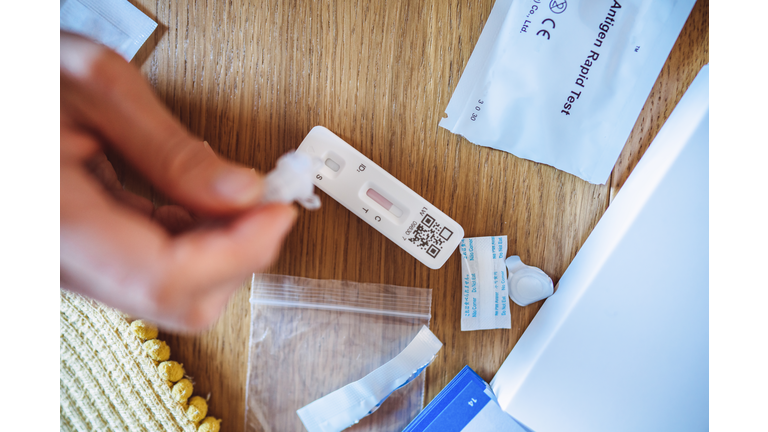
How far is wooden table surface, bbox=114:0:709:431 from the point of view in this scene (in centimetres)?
47

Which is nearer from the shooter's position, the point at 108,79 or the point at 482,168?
the point at 108,79

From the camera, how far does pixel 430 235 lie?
1.50 ft

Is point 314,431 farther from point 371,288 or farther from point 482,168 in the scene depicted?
point 482,168

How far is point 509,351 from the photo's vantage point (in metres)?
0.47

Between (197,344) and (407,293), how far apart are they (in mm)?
260

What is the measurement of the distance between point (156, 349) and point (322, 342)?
187 mm

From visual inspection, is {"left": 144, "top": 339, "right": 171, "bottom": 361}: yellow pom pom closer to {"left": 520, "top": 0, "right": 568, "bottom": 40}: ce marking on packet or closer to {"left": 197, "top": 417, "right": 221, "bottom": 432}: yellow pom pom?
{"left": 197, "top": 417, "right": 221, "bottom": 432}: yellow pom pom

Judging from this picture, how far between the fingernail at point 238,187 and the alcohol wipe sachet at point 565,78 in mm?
236

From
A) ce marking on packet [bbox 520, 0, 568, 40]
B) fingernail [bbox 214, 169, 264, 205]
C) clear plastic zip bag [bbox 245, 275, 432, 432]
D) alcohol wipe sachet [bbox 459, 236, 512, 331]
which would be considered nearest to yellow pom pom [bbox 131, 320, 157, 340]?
clear plastic zip bag [bbox 245, 275, 432, 432]

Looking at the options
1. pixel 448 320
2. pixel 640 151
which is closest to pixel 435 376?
pixel 448 320

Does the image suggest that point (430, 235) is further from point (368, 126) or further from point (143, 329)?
point (143, 329)

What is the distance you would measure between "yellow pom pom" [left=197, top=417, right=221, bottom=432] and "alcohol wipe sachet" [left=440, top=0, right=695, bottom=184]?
44cm

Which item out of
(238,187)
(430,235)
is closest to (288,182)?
(238,187)

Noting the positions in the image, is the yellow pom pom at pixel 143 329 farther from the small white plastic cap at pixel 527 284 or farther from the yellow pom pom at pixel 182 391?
the small white plastic cap at pixel 527 284
